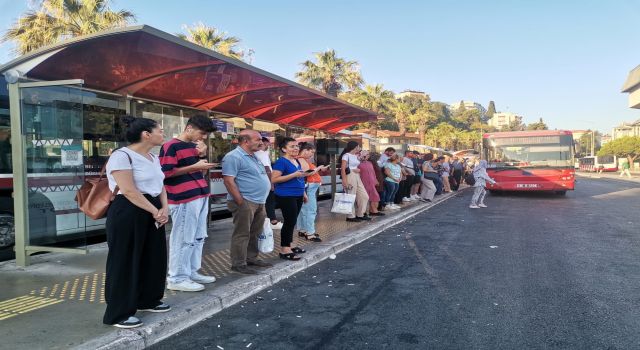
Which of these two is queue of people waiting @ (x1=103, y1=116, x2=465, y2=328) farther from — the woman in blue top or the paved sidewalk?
the paved sidewalk

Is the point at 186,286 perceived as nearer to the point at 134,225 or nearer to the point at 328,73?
the point at 134,225

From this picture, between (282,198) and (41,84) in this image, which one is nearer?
(41,84)

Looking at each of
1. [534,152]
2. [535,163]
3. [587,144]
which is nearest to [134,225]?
[535,163]

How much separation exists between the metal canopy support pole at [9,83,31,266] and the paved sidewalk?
284mm

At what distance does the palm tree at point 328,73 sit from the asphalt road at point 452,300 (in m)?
25.2

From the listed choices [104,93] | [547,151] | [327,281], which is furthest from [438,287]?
[547,151]

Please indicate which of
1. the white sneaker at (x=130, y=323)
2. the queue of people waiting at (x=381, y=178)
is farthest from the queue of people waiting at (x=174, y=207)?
the queue of people waiting at (x=381, y=178)

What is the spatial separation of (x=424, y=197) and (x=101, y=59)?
37.3 feet

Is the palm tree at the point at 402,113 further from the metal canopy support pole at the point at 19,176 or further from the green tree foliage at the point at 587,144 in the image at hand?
the green tree foliage at the point at 587,144

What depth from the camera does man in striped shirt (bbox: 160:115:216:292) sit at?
4.13m

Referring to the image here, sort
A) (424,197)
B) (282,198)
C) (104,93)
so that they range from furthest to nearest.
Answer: (424,197)
(104,93)
(282,198)

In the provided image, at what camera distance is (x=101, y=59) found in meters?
5.46

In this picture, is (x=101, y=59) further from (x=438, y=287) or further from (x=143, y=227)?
(x=438, y=287)

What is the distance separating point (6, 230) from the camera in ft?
20.3
